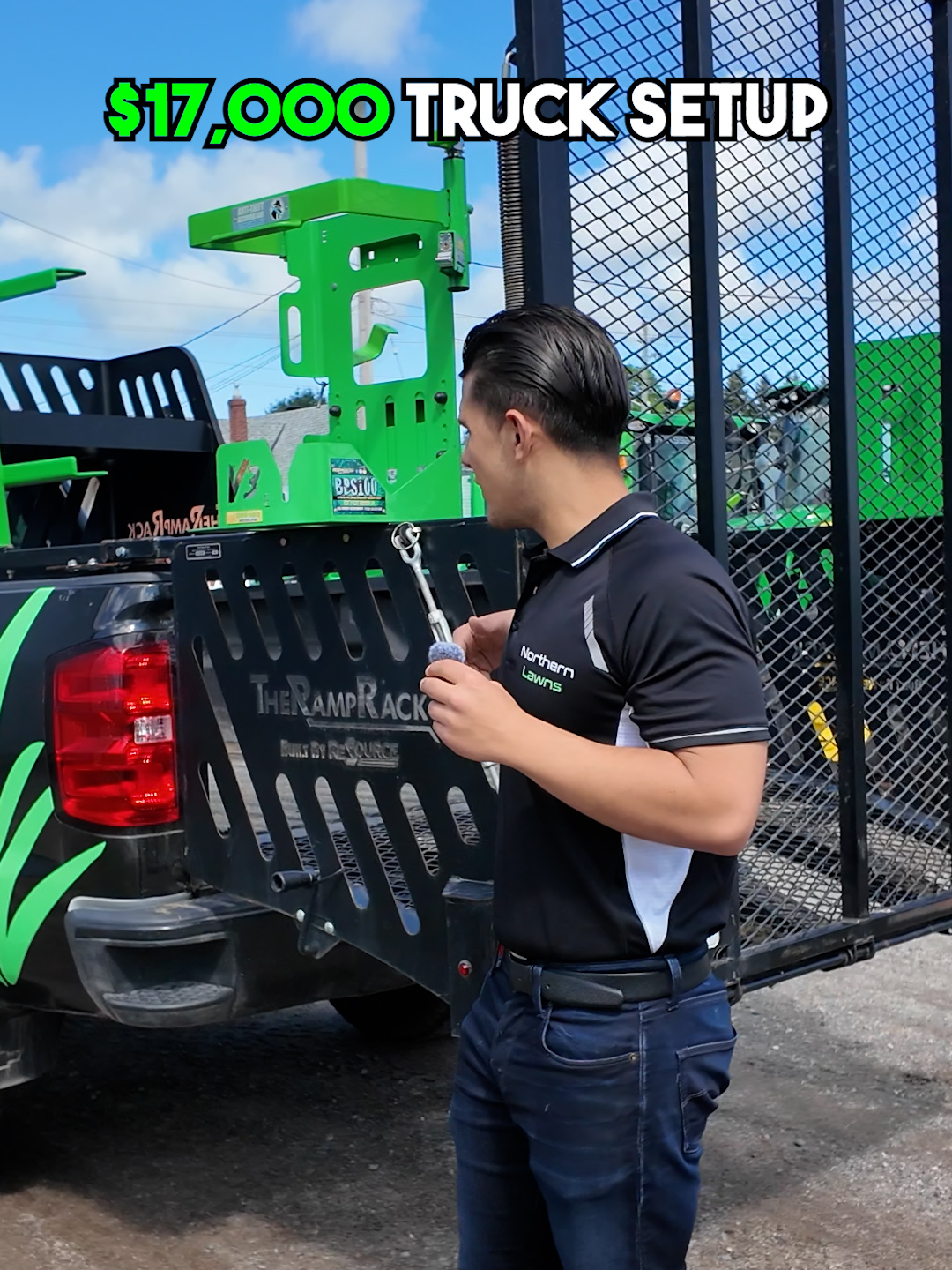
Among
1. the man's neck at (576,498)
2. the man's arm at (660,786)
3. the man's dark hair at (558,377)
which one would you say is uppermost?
the man's dark hair at (558,377)

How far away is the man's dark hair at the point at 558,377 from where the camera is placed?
1.94m

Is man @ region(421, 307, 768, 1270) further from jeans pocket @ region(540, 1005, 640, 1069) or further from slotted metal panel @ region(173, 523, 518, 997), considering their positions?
slotted metal panel @ region(173, 523, 518, 997)

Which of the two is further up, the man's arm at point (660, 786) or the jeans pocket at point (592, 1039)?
the man's arm at point (660, 786)

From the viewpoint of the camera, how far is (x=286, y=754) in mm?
2971

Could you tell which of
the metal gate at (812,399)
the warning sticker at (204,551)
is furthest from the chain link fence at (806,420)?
the warning sticker at (204,551)

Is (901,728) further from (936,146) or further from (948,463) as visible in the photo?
(936,146)

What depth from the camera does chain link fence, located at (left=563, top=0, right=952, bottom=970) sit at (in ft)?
10.1

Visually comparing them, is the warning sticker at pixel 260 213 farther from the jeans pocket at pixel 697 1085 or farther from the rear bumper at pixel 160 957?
the jeans pocket at pixel 697 1085

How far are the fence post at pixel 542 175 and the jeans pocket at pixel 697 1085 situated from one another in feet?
4.89

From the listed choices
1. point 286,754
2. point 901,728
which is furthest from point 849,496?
point 286,754

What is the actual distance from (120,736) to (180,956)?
50 cm

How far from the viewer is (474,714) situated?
180cm

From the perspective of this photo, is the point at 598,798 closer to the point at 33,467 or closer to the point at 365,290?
the point at 33,467

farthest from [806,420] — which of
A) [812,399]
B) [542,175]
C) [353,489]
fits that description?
[353,489]
